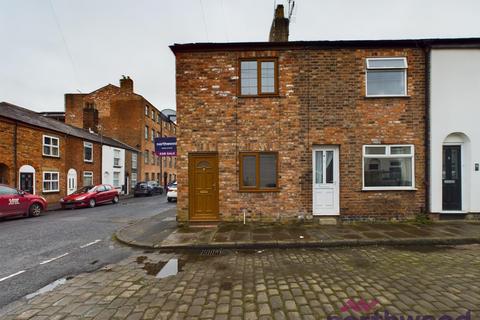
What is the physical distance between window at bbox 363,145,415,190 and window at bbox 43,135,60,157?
20360 mm

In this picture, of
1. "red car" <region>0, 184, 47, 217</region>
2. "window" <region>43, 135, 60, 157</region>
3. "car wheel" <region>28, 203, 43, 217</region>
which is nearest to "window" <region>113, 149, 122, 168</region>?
"window" <region>43, 135, 60, 157</region>

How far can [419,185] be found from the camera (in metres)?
8.48

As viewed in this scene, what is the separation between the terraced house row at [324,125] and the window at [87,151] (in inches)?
683

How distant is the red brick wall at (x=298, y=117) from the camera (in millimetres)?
8430

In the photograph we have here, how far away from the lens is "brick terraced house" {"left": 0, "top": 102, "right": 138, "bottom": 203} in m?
14.7

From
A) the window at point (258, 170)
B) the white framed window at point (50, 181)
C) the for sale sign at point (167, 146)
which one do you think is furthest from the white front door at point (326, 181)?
the white framed window at point (50, 181)

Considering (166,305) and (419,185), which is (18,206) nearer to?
→ (166,305)

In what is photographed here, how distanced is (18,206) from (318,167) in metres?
14.1

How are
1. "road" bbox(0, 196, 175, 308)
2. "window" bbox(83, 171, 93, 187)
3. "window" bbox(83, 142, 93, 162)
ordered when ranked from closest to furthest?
"road" bbox(0, 196, 175, 308) → "window" bbox(83, 142, 93, 162) → "window" bbox(83, 171, 93, 187)

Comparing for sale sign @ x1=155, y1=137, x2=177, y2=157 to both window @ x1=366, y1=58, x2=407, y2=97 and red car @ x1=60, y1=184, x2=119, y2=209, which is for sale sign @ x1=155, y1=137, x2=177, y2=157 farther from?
red car @ x1=60, y1=184, x2=119, y2=209

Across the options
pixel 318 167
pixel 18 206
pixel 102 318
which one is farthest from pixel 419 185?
pixel 18 206

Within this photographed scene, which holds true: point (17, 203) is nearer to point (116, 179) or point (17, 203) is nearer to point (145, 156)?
point (116, 179)

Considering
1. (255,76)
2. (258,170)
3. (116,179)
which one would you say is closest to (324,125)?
(258,170)

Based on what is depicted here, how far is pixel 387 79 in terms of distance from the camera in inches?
339
